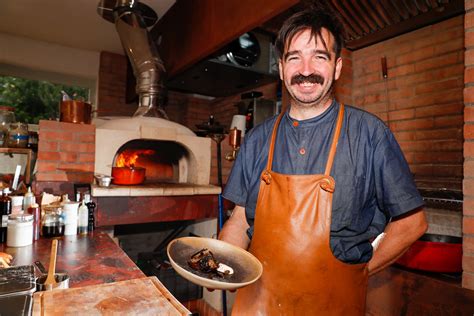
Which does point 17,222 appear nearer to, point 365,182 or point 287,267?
point 287,267

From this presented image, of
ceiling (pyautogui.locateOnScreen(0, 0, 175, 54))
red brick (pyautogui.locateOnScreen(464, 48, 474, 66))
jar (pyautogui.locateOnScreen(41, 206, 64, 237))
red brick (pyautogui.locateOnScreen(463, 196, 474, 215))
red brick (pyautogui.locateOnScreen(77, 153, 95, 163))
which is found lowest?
jar (pyautogui.locateOnScreen(41, 206, 64, 237))

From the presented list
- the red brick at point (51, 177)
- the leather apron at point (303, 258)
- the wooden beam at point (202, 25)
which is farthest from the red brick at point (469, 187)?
the red brick at point (51, 177)

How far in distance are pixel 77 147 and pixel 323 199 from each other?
2.08 m

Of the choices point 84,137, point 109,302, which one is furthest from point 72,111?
point 109,302

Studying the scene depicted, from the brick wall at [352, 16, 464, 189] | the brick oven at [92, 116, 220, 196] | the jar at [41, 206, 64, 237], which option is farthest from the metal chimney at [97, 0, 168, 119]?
the brick wall at [352, 16, 464, 189]

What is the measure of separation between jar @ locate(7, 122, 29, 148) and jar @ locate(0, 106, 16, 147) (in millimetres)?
109

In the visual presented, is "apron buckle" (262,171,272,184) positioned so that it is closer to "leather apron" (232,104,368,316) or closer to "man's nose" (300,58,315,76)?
"leather apron" (232,104,368,316)

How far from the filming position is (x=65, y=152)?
244 cm

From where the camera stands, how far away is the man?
1.15 m

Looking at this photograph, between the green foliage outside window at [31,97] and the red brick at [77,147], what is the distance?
2.55m

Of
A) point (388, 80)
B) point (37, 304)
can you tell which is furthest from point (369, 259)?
point (388, 80)

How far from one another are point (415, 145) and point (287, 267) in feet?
6.57

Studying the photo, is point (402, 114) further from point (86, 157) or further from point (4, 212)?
point (4, 212)

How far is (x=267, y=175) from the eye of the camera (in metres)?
1.29
